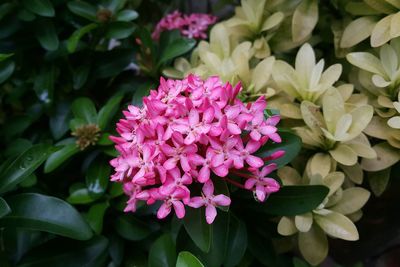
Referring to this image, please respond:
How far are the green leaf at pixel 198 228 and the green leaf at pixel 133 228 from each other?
277mm

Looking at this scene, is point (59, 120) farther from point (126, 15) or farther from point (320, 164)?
point (320, 164)

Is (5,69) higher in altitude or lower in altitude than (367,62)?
higher

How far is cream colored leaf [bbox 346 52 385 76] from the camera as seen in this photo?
1.02 metres

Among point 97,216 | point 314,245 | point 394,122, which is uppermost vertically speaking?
point 394,122

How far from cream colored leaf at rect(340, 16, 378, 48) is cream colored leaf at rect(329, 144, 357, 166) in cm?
28

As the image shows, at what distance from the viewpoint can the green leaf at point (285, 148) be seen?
35.5 inches

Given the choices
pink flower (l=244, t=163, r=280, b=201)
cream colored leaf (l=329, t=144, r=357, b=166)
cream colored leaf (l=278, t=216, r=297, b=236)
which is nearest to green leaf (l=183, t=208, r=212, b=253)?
pink flower (l=244, t=163, r=280, b=201)

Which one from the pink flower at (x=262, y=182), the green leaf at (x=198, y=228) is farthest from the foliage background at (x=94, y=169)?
the pink flower at (x=262, y=182)

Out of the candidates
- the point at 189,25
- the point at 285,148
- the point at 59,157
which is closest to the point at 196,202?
the point at 285,148

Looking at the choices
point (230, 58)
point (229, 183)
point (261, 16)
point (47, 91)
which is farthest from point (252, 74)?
point (47, 91)

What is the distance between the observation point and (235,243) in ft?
3.09

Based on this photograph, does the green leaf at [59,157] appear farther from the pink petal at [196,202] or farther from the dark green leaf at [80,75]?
the pink petal at [196,202]

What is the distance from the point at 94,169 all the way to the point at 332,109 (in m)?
0.61

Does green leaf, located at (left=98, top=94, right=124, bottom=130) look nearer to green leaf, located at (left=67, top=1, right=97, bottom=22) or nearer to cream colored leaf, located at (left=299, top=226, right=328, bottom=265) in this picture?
green leaf, located at (left=67, top=1, right=97, bottom=22)
